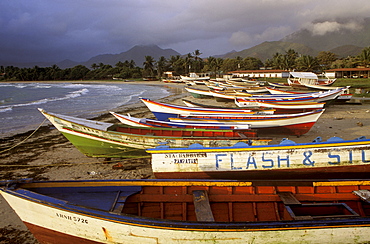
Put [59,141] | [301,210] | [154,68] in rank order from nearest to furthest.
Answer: [301,210]
[59,141]
[154,68]

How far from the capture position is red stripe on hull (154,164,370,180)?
7.66m

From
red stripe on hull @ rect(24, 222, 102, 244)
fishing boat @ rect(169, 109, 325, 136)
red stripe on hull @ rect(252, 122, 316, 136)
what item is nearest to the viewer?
red stripe on hull @ rect(24, 222, 102, 244)

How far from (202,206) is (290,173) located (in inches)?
146

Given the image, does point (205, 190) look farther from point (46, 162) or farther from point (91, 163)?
point (46, 162)

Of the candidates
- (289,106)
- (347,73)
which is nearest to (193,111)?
(289,106)

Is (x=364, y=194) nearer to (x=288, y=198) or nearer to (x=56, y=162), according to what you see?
(x=288, y=198)

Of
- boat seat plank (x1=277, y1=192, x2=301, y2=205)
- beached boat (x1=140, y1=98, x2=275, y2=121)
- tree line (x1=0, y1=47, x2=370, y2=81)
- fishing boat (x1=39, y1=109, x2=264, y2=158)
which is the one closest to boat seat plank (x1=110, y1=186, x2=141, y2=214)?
boat seat plank (x1=277, y1=192, x2=301, y2=205)

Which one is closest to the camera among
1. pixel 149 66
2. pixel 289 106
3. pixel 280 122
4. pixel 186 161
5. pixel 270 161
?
pixel 270 161

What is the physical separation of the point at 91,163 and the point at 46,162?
2.45 m

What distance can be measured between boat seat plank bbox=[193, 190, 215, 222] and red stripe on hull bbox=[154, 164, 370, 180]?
212 centimetres

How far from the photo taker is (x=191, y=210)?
5793 millimetres

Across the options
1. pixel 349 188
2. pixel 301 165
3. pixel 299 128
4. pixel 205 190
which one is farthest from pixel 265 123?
pixel 205 190

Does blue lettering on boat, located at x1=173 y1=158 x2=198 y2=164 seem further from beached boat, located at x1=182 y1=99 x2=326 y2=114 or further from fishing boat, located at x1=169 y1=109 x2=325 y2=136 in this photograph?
→ beached boat, located at x1=182 y1=99 x2=326 y2=114

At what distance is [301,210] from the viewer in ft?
17.2
